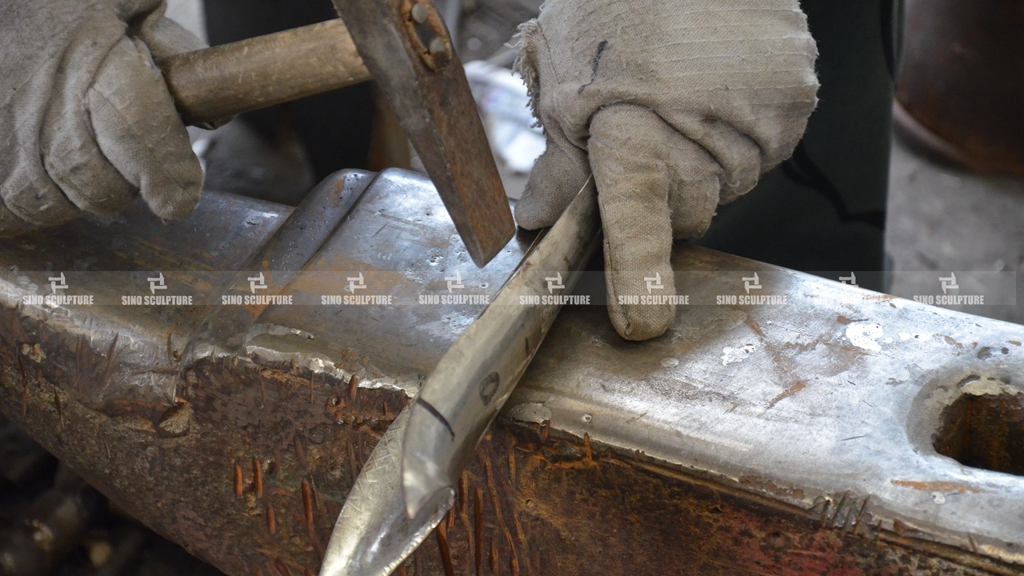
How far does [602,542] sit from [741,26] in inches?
26.7

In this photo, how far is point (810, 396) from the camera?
1045mm

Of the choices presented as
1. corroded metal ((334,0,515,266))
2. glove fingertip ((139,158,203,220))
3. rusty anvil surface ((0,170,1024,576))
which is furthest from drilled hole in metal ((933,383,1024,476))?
glove fingertip ((139,158,203,220))

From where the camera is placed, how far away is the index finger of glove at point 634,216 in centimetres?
112

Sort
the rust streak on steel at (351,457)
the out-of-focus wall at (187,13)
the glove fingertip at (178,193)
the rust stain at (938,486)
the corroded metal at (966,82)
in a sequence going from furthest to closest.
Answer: the out-of-focus wall at (187,13) < the corroded metal at (966,82) < the glove fingertip at (178,193) < the rust streak on steel at (351,457) < the rust stain at (938,486)

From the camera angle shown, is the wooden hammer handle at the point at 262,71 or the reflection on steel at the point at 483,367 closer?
the reflection on steel at the point at 483,367

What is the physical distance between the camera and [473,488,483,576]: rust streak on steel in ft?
3.66

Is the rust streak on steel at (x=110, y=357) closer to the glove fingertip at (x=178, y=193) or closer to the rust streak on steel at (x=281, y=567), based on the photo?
the glove fingertip at (x=178, y=193)

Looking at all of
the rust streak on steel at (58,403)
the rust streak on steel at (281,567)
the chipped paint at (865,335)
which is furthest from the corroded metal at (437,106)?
the rust streak on steel at (58,403)

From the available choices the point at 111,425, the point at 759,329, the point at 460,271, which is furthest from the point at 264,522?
the point at 759,329

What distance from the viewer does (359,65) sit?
1046 mm

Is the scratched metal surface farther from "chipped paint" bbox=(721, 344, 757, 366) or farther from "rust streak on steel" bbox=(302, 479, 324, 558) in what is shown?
"rust streak on steel" bbox=(302, 479, 324, 558)

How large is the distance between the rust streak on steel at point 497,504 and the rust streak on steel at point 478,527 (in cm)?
2

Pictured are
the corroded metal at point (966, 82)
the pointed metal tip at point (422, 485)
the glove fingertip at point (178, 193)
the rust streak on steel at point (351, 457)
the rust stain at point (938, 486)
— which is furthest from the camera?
the corroded metal at point (966, 82)

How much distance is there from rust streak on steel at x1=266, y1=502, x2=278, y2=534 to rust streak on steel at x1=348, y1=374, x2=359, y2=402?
255 mm
